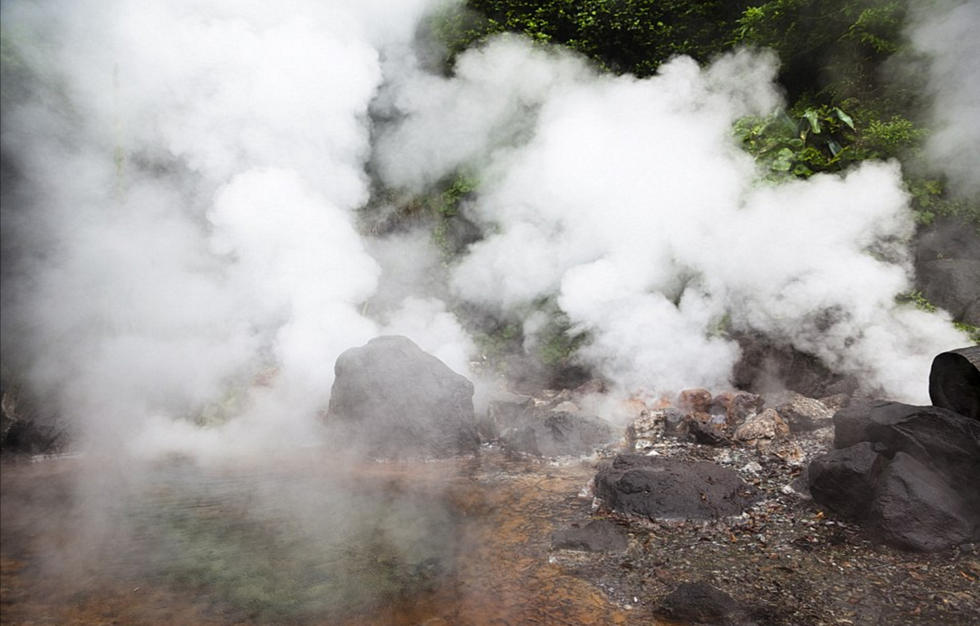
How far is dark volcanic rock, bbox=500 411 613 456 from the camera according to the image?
6180 mm

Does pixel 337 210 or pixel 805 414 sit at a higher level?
pixel 337 210

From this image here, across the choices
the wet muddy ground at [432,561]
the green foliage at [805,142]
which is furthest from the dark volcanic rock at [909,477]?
the green foliage at [805,142]

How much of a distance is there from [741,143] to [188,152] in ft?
36.4

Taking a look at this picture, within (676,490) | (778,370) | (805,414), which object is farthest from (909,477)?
(778,370)

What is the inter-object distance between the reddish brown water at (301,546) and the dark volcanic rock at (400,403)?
397mm

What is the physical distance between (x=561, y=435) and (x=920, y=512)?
345cm

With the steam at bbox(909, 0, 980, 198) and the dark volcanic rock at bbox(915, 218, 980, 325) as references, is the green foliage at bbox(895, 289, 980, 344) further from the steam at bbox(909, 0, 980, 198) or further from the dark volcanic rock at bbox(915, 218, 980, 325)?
the steam at bbox(909, 0, 980, 198)

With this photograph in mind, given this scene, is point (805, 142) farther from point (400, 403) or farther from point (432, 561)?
point (432, 561)

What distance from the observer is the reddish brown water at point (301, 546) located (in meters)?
3.28

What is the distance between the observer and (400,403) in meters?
6.88

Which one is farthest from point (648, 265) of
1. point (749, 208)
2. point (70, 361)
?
point (70, 361)

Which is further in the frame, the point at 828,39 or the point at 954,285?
the point at 828,39

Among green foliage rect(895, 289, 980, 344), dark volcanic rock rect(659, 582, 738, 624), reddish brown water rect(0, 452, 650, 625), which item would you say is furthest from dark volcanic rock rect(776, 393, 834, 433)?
dark volcanic rock rect(659, 582, 738, 624)

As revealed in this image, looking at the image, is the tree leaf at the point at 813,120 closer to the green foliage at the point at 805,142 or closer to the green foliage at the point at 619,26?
the green foliage at the point at 805,142
